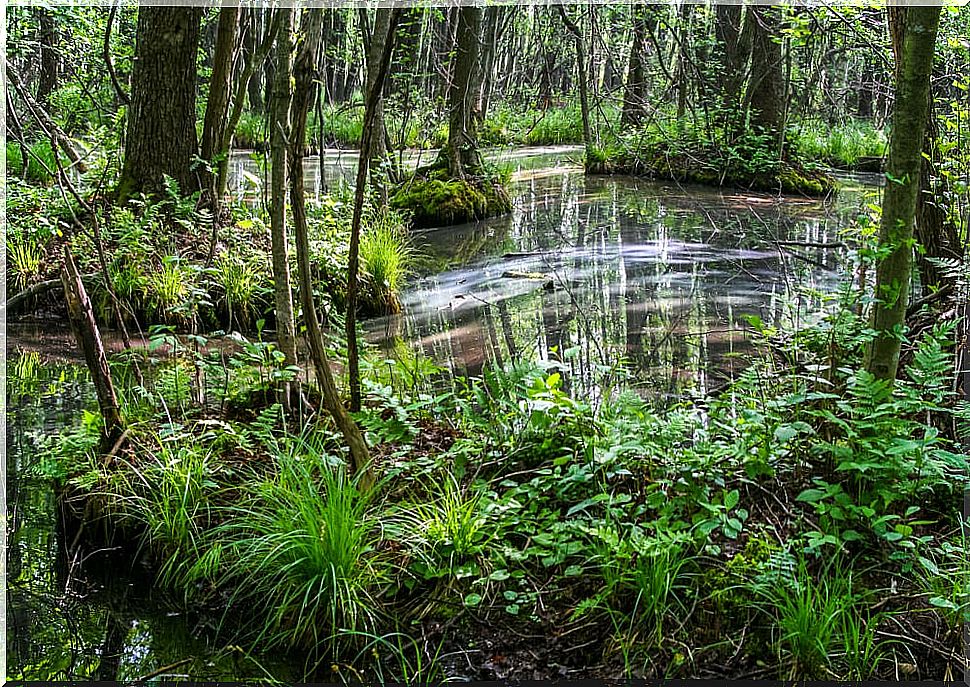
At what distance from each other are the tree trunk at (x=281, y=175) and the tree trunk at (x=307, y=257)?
0.33ft

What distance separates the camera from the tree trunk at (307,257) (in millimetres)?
3613

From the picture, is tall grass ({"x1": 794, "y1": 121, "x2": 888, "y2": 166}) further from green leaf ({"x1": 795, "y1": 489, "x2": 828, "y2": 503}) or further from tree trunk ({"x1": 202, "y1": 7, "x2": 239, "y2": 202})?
green leaf ({"x1": 795, "y1": 489, "x2": 828, "y2": 503})

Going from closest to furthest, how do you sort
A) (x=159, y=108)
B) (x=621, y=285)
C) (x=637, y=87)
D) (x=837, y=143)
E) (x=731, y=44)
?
(x=637, y=87), (x=159, y=108), (x=621, y=285), (x=731, y=44), (x=837, y=143)

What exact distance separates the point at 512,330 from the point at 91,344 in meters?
3.57

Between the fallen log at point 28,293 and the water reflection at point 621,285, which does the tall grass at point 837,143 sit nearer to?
the water reflection at point 621,285

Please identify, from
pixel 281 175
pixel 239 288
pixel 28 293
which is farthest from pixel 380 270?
pixel 281 175

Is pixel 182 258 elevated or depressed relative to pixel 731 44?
depressed

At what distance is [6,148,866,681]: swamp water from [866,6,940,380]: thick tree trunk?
3.04 feet

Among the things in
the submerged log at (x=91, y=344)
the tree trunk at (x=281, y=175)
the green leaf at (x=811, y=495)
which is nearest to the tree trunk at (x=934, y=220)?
the green leaf at (x=811, y=495)

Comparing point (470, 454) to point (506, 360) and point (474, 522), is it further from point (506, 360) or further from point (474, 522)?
point (506, 360)

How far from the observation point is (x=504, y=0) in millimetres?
10133

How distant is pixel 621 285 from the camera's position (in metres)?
8.38

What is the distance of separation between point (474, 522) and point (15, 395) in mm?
3536

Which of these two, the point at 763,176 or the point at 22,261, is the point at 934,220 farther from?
the point at 763,176
